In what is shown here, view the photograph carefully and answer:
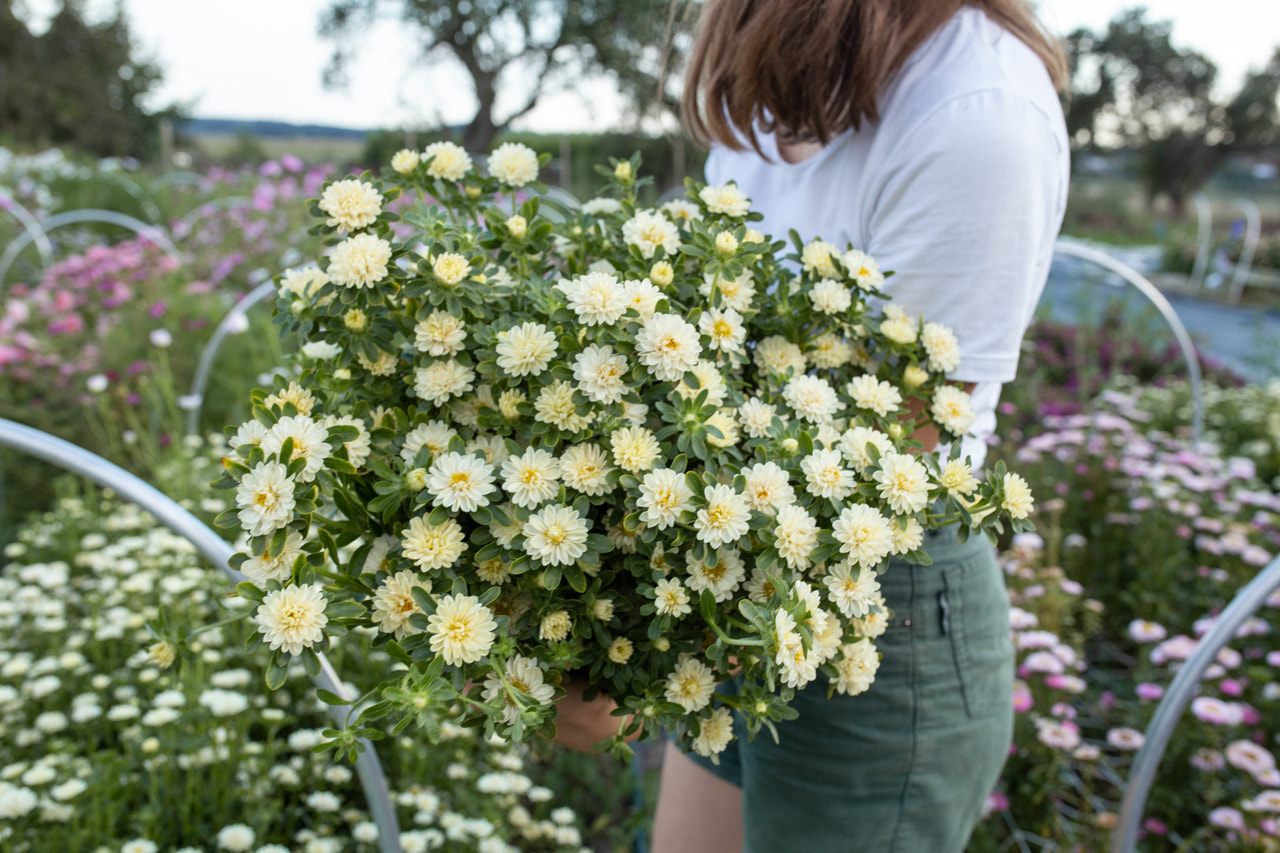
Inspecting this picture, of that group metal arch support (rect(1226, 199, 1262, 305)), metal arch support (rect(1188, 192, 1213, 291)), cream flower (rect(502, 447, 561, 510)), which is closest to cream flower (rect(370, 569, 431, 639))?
cream flower (rect(502, 447, 561, 510))

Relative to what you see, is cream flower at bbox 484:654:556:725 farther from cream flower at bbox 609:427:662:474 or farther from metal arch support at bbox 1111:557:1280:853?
metal arch support at bbox 1111:557:1280:853

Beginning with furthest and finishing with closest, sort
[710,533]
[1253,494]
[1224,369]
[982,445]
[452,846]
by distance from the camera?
1. [1224,369]
2. [1253,494]
3. [452,846]
4. [982,445]
5. [710,533]

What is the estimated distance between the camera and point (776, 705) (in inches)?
29.3

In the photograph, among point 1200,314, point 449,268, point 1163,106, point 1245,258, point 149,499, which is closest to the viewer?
point 449,268

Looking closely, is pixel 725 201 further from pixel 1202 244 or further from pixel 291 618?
pixel 1202 244

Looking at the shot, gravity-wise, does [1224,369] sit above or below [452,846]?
above

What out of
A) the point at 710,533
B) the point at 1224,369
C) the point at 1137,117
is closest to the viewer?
the point at 710,533

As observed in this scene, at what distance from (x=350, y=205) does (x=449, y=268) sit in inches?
5.5

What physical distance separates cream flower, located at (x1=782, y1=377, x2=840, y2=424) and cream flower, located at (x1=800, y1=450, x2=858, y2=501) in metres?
0.07

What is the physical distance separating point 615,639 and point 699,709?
3.8 inches

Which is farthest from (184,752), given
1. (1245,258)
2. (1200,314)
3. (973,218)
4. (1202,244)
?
(1202,244)

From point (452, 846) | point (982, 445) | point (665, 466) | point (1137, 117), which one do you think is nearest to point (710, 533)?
point (665, 466)

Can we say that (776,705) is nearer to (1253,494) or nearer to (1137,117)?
(1253,494)

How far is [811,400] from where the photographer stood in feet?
2.66
